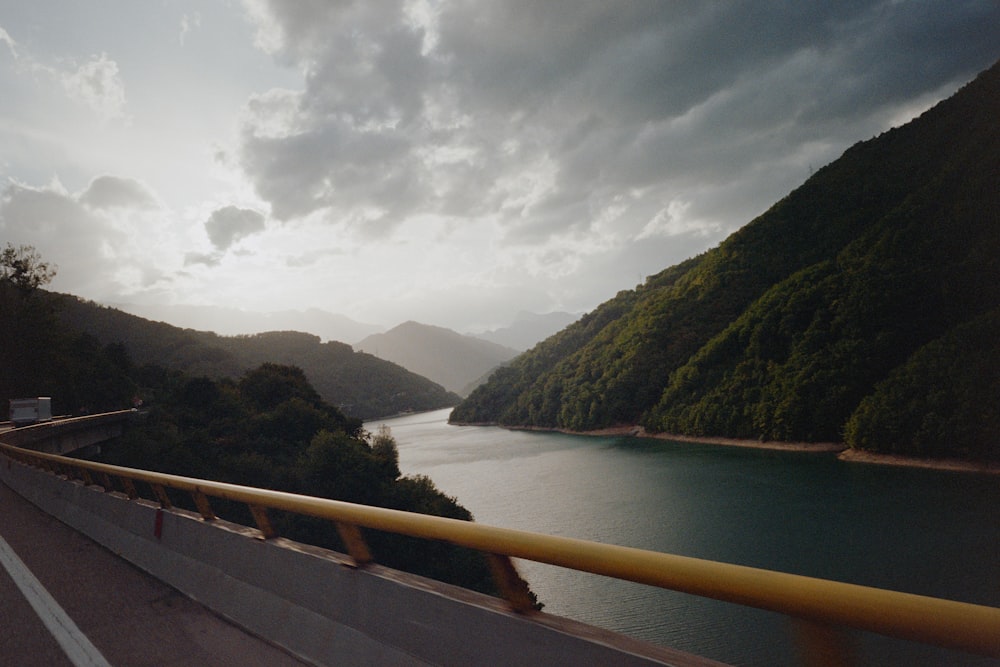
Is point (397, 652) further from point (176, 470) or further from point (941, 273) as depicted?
point (941, 273)

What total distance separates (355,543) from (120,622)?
2608 mm

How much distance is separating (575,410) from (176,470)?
75219mm

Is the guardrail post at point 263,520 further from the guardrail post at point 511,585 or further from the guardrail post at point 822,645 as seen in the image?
the guardrail post at point 822,645

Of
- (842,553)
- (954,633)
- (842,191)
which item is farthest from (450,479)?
(842,191)

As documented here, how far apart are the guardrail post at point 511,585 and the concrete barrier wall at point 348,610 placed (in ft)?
0.15

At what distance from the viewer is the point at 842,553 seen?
2848 cm

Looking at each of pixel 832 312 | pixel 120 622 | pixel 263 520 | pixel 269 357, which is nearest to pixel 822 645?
pixel 263 520

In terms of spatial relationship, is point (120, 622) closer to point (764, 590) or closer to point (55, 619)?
point (55, 619)

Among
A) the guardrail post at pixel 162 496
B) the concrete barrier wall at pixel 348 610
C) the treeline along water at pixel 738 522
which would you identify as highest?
the guardrail post at pixel 162 496

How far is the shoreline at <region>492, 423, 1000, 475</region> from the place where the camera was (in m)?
45.5

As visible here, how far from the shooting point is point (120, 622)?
4570 mm

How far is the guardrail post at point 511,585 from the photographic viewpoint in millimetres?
2549

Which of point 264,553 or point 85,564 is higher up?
point 264,553

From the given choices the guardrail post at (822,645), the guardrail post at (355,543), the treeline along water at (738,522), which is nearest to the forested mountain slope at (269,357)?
the treeline along water at (738,522)
